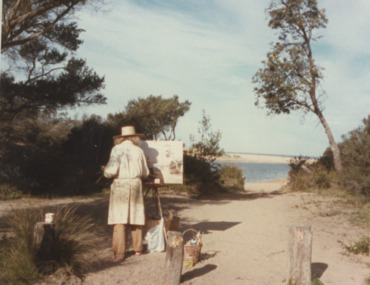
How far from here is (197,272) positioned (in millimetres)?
5691

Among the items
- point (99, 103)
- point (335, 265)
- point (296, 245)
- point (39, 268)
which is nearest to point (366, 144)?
point (335, 265)

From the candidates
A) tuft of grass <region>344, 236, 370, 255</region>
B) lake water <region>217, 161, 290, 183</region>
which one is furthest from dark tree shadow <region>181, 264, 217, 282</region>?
lake water <region>217, 161, 290, 183</region>

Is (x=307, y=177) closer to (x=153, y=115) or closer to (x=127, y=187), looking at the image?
(x=153, y=115)

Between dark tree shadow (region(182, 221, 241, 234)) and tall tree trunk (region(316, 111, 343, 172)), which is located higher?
tall tree trunk (region(316, 111, 343, 172))

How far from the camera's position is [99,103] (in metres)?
12.4

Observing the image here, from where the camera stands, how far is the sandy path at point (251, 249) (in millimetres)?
5469

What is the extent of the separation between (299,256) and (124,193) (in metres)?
2.89

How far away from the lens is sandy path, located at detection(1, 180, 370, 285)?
17.9 ft

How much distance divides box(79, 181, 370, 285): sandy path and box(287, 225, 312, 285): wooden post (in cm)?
27

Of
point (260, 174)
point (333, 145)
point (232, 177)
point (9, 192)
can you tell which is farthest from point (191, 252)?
point (260, 174)

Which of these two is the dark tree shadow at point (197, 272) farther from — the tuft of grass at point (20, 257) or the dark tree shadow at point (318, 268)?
the tuft of grass at point (20, 257)

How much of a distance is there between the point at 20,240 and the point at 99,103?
7.56 metres

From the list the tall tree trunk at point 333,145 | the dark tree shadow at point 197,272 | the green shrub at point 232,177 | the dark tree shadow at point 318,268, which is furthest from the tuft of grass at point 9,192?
the tall tree trunk at point 333,145

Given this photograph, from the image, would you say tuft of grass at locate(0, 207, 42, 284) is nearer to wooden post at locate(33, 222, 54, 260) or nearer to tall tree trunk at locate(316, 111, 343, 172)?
wooden post at locate(33, 222, 54, 260)
